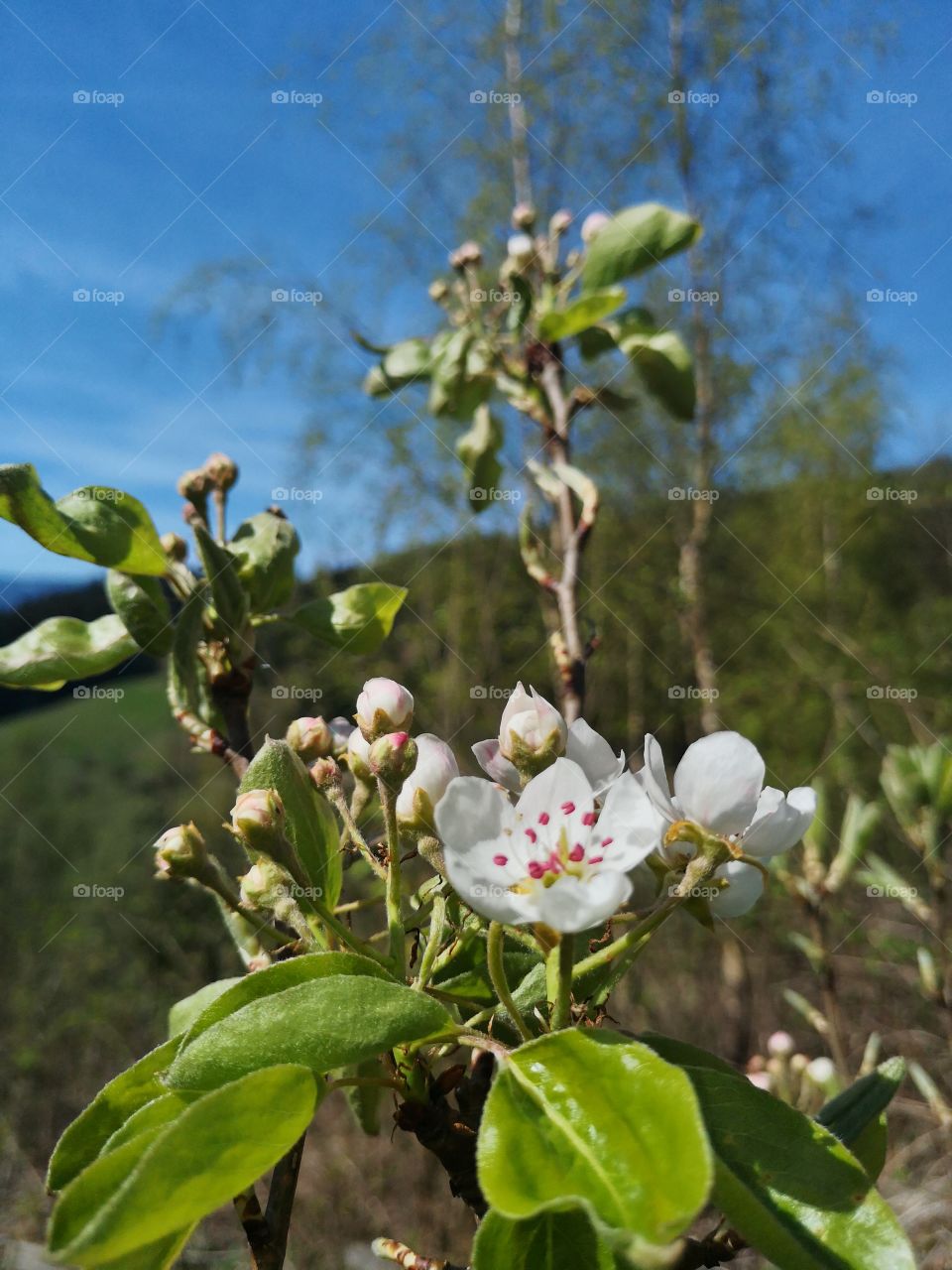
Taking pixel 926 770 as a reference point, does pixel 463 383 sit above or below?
above

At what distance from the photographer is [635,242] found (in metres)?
1.05

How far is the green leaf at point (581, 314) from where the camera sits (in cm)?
101

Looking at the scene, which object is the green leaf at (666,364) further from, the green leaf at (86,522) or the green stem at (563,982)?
the green stem at (563,982)

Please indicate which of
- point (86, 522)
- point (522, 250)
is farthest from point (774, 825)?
point (522, 250)

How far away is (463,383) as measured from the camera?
1.17 meters

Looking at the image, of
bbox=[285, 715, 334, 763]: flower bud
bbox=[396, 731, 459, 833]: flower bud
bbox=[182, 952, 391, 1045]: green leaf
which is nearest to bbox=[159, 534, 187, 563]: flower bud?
bbox=[285, 715, 334, 763]: flower bud

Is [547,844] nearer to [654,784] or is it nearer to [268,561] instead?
[654,784]

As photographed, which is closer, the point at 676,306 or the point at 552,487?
the point at 552,487

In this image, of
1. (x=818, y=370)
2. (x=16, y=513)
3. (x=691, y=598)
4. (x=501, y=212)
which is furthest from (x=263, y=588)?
(x=818, y=370)

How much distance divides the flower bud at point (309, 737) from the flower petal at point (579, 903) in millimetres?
252

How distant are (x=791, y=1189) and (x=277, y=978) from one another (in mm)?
229

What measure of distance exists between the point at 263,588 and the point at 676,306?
3.54 metres

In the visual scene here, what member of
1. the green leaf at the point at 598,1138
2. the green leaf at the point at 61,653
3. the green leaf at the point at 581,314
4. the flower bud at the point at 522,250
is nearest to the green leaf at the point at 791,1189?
the green leaf at the point at 598,1138

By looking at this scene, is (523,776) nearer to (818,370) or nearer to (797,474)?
(818,370)
